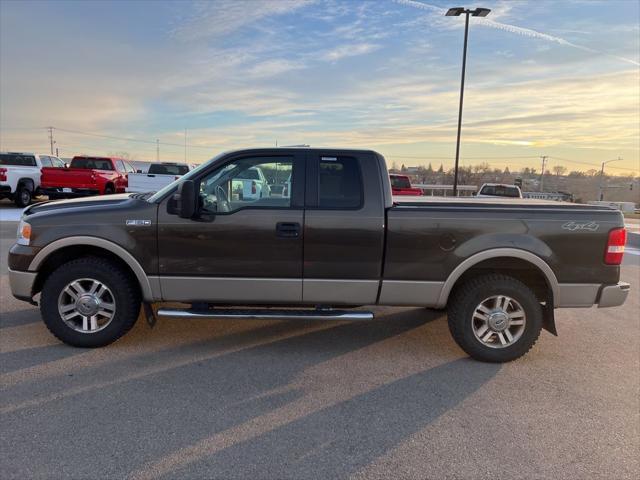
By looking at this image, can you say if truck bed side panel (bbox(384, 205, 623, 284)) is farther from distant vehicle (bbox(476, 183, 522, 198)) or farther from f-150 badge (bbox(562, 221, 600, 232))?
distant vehicle (bbox(476, 183, 522, 198))

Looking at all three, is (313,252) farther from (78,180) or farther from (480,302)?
(78,180)

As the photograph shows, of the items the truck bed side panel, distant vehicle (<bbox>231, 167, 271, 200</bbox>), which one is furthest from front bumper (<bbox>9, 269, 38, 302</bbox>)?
the truck bed side panel

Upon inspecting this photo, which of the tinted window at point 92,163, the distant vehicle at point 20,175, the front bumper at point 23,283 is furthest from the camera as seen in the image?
the tinted window at point 92,163

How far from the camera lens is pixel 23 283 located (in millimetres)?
4387

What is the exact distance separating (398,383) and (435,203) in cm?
178

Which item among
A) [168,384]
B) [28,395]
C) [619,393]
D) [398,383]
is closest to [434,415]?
[398,383]

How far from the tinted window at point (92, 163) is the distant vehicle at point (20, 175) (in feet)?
4.13

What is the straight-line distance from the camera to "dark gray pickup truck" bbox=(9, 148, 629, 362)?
420 centimetres

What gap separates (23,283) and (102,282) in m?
0.77

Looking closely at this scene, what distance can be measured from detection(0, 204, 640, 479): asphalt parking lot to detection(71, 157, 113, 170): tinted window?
15.5m

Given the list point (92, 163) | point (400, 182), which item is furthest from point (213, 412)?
point (92, 163)

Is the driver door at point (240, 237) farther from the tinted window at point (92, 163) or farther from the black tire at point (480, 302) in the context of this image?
the tinted window at point (92, 163)

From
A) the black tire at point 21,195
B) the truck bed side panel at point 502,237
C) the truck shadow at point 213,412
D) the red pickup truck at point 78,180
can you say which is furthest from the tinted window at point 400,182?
the truck shadow at point 213,412

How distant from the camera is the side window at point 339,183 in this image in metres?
4.29
